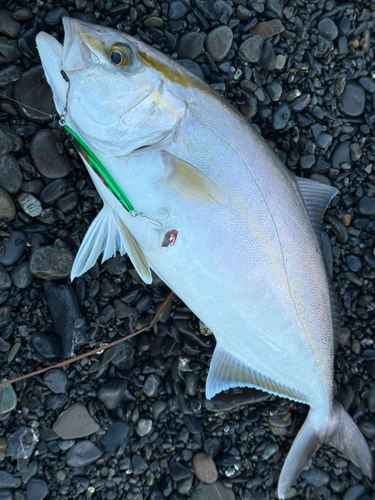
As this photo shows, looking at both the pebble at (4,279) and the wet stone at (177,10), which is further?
the wet stone at (177,10)

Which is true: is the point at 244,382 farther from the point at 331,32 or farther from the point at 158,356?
the point at 331,32

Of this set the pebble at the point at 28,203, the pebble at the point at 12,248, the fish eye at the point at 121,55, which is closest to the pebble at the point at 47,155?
the pebble at the point at 28,203

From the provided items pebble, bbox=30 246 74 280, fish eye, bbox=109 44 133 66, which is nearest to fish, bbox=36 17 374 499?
fish eye, bbox=109 44 133 66

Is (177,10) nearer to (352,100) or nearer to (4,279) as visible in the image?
(352,100)

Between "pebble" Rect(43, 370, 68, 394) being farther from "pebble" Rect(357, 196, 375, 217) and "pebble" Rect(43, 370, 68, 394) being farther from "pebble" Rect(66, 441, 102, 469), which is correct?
"pebble" Rect(357, 196, 375, 217)

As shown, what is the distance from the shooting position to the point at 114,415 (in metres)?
2.19

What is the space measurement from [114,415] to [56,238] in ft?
3.39

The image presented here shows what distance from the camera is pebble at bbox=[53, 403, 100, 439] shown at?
211 centimetres

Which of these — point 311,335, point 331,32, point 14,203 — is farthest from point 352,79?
point 14,203

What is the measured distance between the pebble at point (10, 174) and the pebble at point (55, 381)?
0.99 m

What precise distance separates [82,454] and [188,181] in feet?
5.16

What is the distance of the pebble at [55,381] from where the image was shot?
2096 millimetres

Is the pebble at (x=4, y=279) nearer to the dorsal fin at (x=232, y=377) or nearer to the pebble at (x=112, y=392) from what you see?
the pebble at (x=112, y=392)

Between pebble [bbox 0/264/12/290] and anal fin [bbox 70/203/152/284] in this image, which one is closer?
anal fin [bbox 70/203/152/284]
